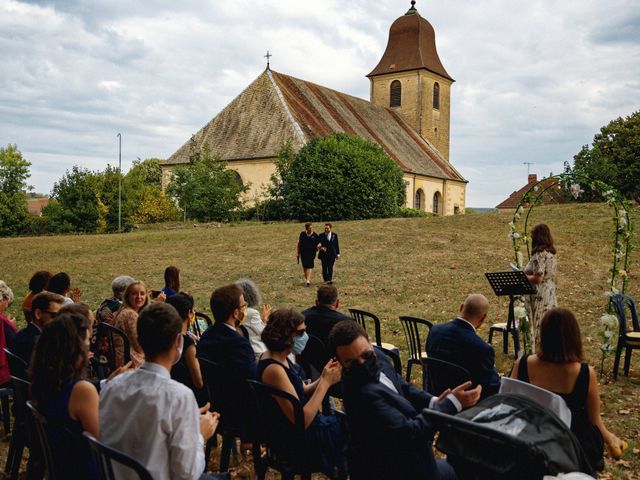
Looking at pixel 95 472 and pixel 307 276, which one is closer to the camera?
pixel 95 472

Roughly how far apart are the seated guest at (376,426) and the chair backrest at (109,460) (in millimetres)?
1185

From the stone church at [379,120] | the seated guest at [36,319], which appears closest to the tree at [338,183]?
the stone church at [379,120]

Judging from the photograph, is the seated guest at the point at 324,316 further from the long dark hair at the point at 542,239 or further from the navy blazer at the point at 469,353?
the long dark hair at the point at 542,239

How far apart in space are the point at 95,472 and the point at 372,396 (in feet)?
4.93

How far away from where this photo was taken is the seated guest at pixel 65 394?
312 cm

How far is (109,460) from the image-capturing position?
2.79 meters

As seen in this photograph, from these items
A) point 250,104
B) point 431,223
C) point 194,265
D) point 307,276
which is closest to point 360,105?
point 250,104

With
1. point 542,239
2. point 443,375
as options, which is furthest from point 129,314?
point 542,239

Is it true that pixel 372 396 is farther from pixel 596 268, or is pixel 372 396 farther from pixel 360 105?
pixel 360 105

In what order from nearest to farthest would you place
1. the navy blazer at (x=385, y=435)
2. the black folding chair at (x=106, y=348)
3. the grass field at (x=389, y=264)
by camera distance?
the navy blazer at (x=385, y=435)
the black folding chair at (x=106, y=348)
the grass field at (x=389, y=264)

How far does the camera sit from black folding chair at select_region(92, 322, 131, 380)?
577cm

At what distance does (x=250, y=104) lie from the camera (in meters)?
43.9

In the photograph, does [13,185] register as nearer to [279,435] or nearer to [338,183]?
[338,183]

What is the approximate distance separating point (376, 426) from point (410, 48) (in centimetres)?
5451
